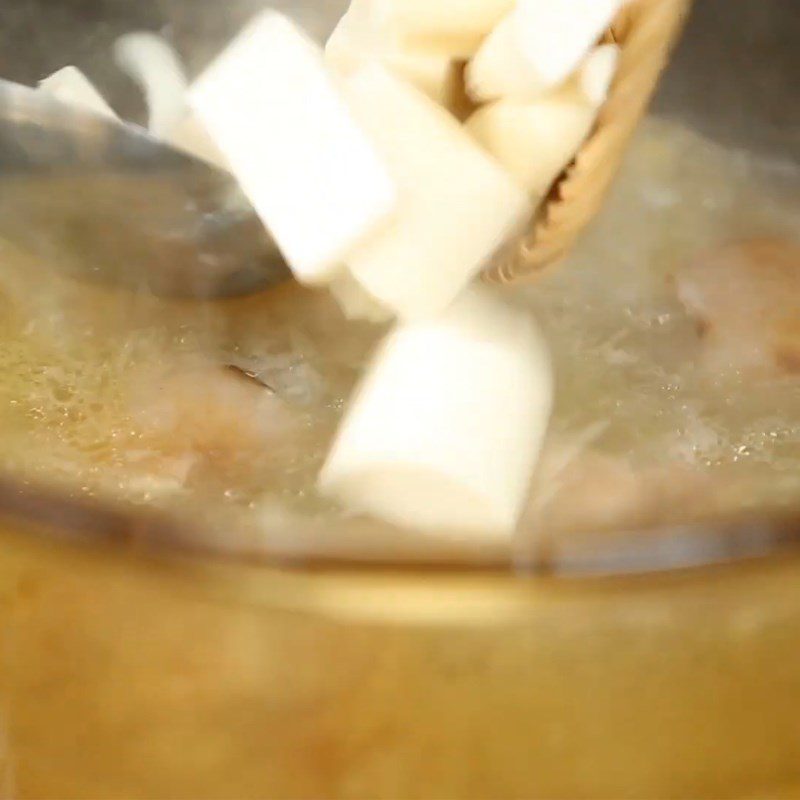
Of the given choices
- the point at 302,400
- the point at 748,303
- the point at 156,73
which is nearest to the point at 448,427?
the point at 302,400

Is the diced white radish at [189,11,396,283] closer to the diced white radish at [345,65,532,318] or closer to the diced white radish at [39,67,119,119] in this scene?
the diced white radish at [345,65,532,318]

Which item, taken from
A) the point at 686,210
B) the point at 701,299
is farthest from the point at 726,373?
the point at 686,210

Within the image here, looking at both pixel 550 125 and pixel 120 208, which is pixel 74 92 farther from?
pixel 550 125

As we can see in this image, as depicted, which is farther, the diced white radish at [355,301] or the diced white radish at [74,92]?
the diced white radish at [74,92]

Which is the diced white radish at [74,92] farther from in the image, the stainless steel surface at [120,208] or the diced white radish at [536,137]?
the diced white radish at [536,137]

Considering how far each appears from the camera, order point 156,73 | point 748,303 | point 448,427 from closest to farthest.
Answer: point 448,427
point 748,303
point 156,73

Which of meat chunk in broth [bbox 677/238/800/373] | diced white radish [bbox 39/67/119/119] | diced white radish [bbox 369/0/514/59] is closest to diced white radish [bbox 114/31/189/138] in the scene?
diced white radish [bbox 39/67/119/119]

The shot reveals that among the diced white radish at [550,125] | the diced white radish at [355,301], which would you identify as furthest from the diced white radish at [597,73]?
the diced white radish at [355,301]
